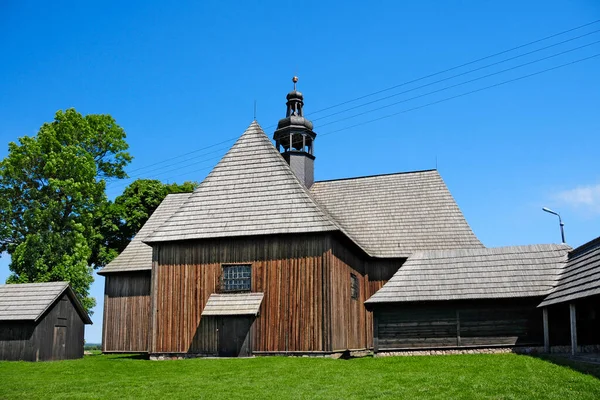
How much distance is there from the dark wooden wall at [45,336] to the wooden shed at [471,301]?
527 inches

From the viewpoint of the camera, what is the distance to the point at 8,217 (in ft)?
130

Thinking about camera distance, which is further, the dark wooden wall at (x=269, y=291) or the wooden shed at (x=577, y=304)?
the dark wooden wall at (x=269, y=291)

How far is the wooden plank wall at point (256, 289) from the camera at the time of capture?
2439 cm

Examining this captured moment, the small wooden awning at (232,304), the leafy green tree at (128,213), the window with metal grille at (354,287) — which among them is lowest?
the small wooden awning at (232,304)

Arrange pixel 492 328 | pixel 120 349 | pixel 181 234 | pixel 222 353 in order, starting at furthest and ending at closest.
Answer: pixel 120 349
pixel 181 234
pixel 222 353
pixel 492 328

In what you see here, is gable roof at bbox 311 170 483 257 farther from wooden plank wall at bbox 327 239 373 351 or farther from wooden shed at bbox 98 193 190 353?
wooden shed at bbox 98 193 190 353

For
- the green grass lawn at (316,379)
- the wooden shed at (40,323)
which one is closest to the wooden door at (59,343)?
the wooden shed at (40,323)

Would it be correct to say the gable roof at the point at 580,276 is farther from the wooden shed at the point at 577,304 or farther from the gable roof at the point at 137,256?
the gable roof at the point at 137,256

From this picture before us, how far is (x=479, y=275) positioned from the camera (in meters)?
24.1

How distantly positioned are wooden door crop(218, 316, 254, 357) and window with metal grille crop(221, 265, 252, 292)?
48.0 inches

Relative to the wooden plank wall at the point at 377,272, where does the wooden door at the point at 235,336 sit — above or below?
below

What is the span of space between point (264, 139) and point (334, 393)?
15.8 m

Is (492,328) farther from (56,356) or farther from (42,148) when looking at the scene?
(42,148)

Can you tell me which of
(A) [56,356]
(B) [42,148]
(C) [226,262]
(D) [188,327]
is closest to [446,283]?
(C) [226,262]
